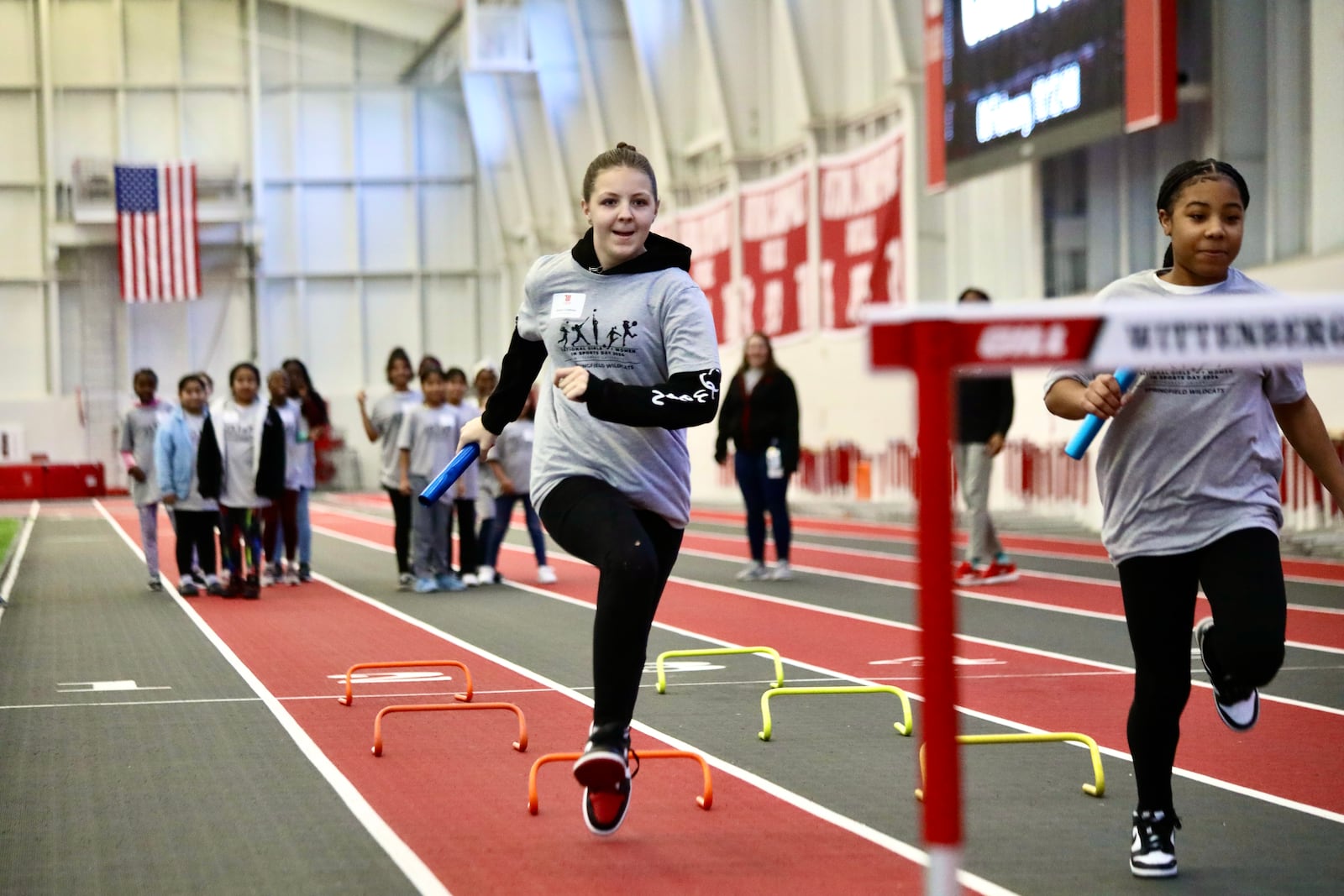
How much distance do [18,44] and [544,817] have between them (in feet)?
137

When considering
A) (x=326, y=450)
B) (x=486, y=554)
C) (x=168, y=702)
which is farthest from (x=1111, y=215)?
(x=326, y=450)

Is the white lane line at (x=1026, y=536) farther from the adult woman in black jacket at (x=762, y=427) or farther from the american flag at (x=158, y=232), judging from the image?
the american flag at (x=158, y=232)

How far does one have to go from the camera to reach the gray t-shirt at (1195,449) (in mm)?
4645

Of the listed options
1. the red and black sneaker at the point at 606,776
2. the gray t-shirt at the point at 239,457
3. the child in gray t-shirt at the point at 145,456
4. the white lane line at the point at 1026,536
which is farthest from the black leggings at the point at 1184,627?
the child in gray t-shirt at the point at 145,456

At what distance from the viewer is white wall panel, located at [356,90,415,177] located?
45000mm

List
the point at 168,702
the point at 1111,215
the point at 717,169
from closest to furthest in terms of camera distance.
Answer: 1. the point at 168,702
2. the point at 1111,215
3. the point at 717,169

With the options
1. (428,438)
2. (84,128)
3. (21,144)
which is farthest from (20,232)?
(428,438)

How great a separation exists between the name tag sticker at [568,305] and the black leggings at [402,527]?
9.53 meters

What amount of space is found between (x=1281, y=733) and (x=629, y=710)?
3128mm

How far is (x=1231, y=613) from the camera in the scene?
4531 millimetres

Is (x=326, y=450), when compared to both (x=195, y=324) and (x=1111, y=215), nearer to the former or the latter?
(x=195, y=324)

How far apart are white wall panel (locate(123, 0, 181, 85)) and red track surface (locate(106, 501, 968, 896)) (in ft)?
123

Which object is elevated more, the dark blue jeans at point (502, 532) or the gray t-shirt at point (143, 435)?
the gray t-shirt at point (143, 435)

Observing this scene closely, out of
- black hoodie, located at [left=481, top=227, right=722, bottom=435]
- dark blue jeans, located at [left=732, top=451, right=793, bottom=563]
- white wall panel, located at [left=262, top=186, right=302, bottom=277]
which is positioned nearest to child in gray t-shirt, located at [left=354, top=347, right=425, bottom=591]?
dark blue jeans, located at [left=732, top=451, right=793, bottom=563]
